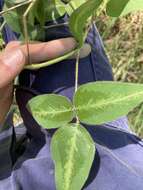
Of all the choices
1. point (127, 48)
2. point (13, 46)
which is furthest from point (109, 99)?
point (127, 48)

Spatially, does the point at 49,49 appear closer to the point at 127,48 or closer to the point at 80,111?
the point at 80,111

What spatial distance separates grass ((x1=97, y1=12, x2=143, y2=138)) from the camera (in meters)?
1.60

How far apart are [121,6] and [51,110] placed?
0.09 m

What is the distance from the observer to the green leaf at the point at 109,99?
1.27ft

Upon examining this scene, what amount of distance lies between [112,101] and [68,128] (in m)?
0.04

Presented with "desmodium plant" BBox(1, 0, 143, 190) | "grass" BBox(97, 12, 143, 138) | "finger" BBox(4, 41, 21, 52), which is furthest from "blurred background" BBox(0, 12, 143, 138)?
"desmodium plant" BBox(1, 0, 143, 190)

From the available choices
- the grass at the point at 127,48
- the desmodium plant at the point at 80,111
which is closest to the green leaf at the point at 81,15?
the desmodium plant at the point at 80,111

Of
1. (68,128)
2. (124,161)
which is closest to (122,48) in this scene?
(124,161)

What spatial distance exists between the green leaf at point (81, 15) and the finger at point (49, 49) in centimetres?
2

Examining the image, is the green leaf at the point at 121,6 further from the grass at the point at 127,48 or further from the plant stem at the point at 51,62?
the grass at the point at 127,48

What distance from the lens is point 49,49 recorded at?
0.48 m

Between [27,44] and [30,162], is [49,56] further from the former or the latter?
[30,162]

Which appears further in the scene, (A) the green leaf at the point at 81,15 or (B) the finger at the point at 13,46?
(B) the finger at the point at 13,46

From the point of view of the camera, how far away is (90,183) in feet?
1.71
